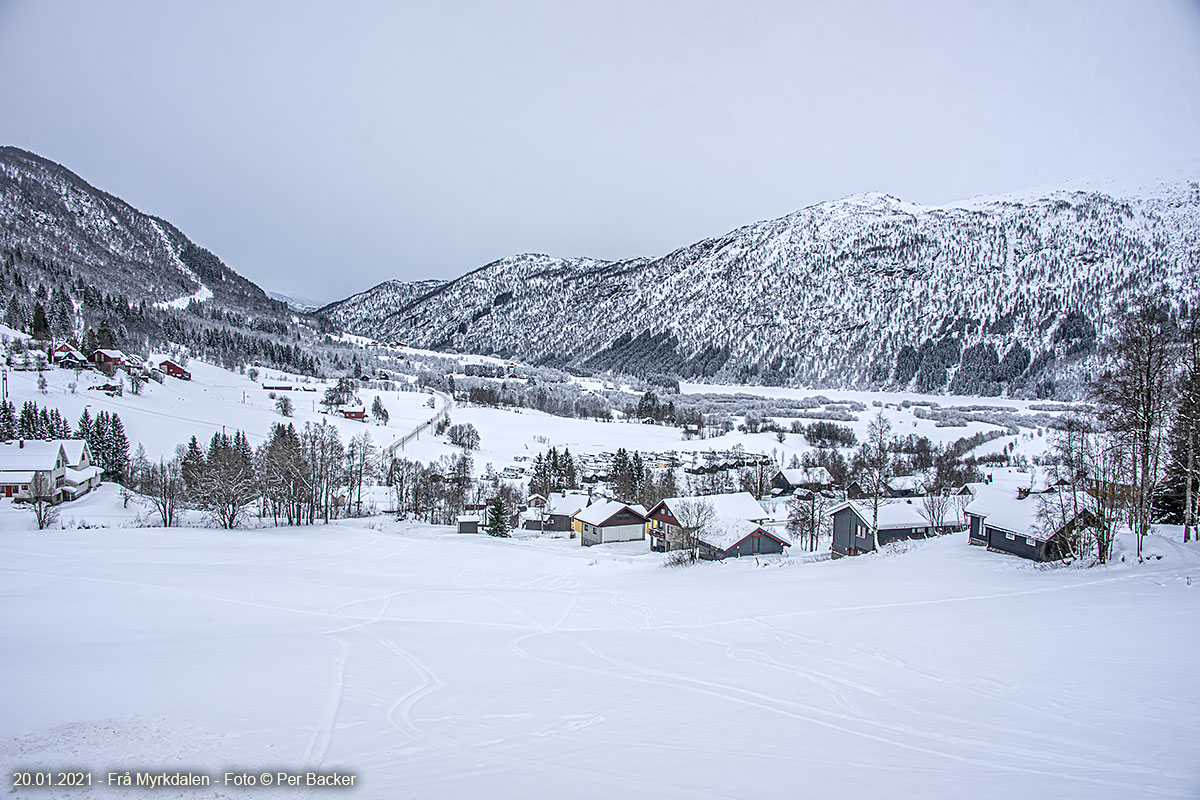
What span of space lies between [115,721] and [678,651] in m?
8.52

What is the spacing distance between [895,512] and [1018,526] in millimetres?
13471

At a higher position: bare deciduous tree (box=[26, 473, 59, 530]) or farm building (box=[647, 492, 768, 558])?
bare deciduous tree (box=[26, 473, 59, 530])

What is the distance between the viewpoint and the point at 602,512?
42.3m

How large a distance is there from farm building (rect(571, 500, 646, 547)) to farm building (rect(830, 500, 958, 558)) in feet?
45.0

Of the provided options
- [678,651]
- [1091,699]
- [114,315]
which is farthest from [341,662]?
[114,315]

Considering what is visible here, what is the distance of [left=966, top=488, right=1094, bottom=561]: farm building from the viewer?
2058 centimetres

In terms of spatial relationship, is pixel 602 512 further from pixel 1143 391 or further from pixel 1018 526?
pixel 1143 391

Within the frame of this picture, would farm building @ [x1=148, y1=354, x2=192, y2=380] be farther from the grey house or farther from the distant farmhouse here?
the grey house

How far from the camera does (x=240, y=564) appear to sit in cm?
1998

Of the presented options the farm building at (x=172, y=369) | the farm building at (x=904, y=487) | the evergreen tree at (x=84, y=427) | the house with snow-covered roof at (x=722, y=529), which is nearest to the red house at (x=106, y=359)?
the farm building at (x=172, y=369)

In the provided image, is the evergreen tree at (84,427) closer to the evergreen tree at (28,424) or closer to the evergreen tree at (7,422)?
the evergreen tree at (28,424)

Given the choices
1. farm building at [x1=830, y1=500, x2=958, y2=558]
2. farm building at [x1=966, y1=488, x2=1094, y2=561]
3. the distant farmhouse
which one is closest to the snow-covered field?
the distant farmhouse

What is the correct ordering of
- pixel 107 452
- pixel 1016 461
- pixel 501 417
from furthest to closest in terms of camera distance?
pixel 501 417 < pixel 1016 461 < pixel 107 452

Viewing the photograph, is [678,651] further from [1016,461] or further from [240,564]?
[1016,461]
